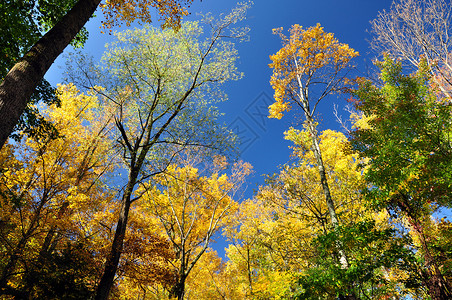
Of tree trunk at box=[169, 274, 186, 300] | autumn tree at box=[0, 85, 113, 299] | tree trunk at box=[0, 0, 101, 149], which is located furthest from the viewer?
tree trunk at box=[169, 274, 186, 300]

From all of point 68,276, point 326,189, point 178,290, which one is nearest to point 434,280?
point 326,189

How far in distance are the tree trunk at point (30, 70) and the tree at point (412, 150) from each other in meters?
7.91

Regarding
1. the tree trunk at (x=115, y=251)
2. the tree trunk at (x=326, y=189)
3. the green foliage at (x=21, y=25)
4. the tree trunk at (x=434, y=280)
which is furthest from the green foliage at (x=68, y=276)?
the tree trunk at (x=434, y=280)

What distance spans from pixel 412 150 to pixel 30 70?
347 inches

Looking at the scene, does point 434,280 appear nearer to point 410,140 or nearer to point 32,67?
point 410,140

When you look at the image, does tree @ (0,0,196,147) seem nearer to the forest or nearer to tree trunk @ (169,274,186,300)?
the forest

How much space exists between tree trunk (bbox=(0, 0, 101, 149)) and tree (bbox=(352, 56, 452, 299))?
7.91 m

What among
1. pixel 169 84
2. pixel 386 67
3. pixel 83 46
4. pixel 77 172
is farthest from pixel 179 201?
pixel 386 67

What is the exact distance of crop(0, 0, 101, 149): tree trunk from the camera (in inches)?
109

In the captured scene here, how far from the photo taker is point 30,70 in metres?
3.12

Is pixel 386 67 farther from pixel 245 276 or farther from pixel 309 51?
pixel 245 276

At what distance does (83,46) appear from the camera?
7.77 metres

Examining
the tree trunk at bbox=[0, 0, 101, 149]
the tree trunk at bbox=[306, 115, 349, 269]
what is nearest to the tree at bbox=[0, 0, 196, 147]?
the tree trunk at bbox=[0, 0, 101, 149]

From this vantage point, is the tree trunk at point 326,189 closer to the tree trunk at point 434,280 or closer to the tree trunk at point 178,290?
the tree trunk at point 434,280
